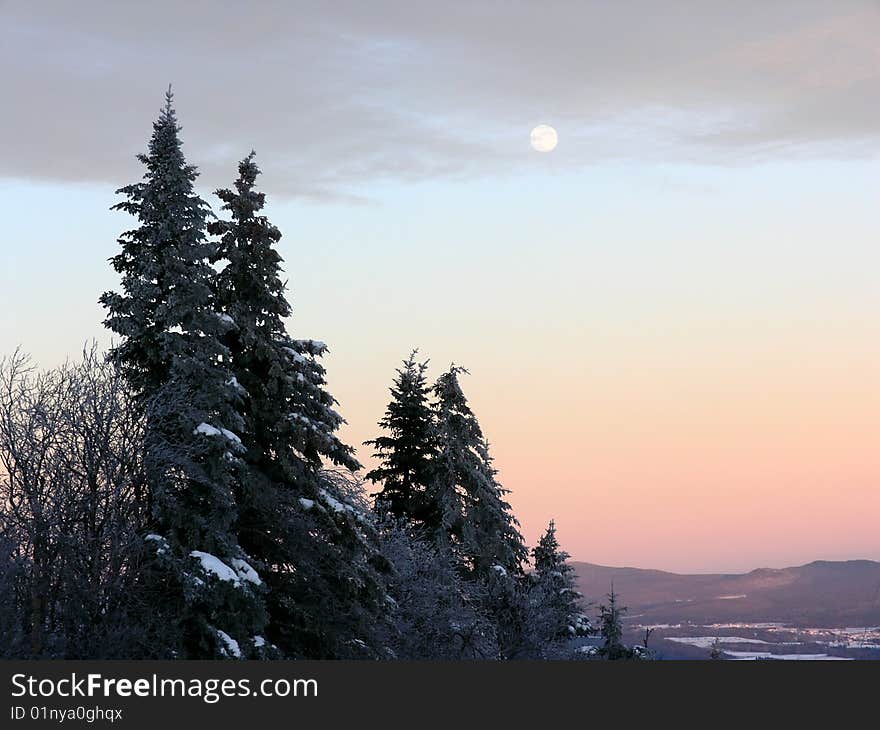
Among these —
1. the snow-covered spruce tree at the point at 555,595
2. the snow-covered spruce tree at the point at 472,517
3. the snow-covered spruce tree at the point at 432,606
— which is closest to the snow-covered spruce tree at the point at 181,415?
the snow-covered spruce tree at the point at 432,606

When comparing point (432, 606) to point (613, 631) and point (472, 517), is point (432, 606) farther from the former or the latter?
point (613, 631)

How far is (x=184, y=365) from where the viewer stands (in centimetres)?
3450

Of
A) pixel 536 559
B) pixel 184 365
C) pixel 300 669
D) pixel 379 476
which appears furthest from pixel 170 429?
pixel 536 559

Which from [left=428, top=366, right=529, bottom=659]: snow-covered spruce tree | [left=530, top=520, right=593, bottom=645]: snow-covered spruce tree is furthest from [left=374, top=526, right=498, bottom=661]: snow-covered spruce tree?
[left=530, top=520, right=593, bottom=645]: snow-covered spruce tree

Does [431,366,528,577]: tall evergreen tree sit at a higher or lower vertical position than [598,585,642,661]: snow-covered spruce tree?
higher

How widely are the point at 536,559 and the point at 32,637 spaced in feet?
138

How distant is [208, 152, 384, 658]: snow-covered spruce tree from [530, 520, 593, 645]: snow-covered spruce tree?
2732 centimetres

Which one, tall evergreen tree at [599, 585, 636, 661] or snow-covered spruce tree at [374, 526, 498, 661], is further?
tall evergreen tree at [599, 585, 636, 661]

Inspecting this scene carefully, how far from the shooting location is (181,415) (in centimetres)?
3434

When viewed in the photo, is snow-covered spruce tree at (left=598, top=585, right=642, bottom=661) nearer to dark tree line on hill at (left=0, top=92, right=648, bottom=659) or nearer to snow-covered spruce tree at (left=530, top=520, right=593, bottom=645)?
snow-covered spruce tree at (left=530, top=520, right=593, bottom=645)

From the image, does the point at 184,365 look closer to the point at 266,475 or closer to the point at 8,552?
the point at 266,475

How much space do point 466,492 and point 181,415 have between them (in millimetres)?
28257

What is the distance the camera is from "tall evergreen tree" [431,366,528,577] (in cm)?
5894

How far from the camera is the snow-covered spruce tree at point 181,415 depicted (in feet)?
110
